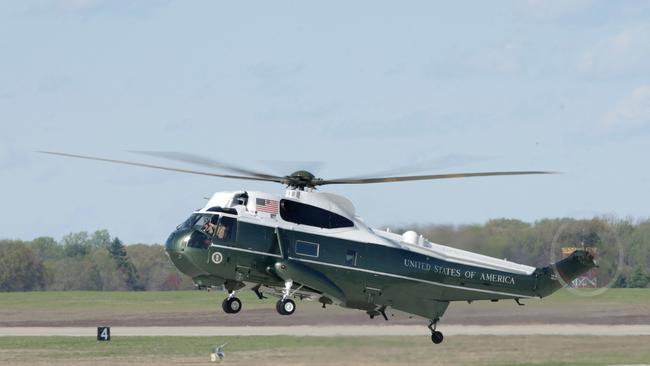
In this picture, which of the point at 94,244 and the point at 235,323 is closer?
the point at 235,323

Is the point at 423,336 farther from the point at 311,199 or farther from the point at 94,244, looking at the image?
the point at 94,244

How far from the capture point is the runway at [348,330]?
49938 mm

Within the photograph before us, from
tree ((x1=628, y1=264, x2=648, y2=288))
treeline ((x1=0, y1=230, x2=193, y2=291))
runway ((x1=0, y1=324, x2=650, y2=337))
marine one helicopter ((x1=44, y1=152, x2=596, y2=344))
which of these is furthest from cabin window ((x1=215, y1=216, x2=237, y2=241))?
treeline ((x1=0, y1=230, x2=193, y2=291))

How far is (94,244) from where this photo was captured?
Result: 157625mm

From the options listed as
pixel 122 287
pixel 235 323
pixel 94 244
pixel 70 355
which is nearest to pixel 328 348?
pixel 70 355

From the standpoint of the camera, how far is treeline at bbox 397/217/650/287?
4288cm

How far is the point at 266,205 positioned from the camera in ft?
124

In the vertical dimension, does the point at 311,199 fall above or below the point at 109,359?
above

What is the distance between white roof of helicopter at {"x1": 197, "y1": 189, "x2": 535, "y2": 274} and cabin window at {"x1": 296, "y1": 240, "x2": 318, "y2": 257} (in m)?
0.39

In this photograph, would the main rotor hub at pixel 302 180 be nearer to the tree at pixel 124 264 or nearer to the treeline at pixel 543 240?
the treeline at pixel 543 240

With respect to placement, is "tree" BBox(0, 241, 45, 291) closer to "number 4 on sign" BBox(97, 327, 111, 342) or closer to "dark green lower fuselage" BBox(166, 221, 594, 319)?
"number 4 on sign" BBox(97, 327, 111, 342)

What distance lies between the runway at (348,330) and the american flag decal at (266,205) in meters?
10.6

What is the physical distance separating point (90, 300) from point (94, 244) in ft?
187

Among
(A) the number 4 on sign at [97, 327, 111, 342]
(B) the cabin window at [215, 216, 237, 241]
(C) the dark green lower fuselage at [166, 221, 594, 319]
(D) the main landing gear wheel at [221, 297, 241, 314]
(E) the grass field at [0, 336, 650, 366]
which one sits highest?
(B) the cabin window at [215, 216, 237, 241]
